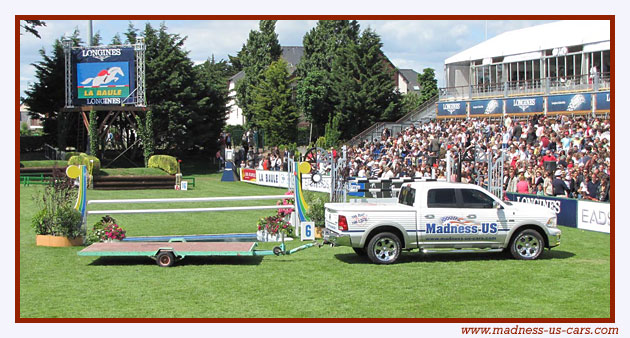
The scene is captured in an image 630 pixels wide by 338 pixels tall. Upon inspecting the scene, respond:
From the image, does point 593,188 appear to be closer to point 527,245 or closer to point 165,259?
point 527,245

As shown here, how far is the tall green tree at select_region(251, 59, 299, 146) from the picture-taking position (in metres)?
58.6

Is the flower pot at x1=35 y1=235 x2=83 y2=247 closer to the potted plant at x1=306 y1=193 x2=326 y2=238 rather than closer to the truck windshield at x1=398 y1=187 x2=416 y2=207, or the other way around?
the potted plant at x1=306 y1=193 x2=326 y2=238

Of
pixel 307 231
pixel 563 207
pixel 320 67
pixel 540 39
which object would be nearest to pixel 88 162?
pixel 307 231

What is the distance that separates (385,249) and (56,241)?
8235mm

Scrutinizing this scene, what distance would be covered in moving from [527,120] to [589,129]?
8.01m

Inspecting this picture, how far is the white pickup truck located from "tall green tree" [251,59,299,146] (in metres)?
43.5

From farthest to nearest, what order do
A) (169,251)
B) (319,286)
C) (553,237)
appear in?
(553,237)
(169,251)
(319,286)

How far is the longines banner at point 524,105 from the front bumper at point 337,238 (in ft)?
81.0

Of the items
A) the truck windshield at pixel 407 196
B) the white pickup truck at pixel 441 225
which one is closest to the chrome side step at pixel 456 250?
the white pickup truck at pixel 441 225

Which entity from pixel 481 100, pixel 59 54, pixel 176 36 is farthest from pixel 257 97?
pixel 481 100

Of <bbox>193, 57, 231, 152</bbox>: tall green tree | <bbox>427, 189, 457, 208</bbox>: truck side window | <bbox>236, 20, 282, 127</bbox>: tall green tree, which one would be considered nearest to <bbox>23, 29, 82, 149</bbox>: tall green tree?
<bbox>193, 57, 231, 152</bbox>: tall green tree

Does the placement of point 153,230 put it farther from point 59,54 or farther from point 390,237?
point 59,54

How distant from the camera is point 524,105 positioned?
3741cm

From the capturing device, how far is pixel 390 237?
48.2 ft
